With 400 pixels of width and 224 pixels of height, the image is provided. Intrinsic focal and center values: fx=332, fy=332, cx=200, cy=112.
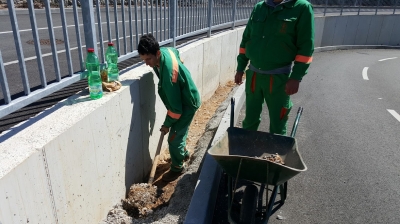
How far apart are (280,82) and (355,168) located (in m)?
1.90

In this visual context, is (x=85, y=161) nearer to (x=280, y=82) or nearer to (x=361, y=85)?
(x=280, y=82)

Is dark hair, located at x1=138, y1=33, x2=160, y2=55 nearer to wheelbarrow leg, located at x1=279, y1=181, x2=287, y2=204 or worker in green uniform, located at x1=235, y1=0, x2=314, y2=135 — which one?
worker in green uniform, located at x1=235, y1=0, x2=314, y2=135

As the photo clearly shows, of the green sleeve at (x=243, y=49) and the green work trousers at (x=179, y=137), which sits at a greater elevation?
the green sleeve at (x=243, y=49)

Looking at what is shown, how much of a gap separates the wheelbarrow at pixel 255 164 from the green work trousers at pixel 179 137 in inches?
48.9

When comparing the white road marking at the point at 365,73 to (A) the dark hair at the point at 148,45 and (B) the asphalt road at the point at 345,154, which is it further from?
(A) the dark hair at the point at 148,45

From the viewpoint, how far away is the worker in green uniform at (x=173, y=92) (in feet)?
12.8

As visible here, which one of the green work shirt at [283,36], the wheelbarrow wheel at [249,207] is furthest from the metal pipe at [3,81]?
the green work shirt at [283,36]

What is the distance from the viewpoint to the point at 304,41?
3.51 metres

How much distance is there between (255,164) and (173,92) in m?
1.74

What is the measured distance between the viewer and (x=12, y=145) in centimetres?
240

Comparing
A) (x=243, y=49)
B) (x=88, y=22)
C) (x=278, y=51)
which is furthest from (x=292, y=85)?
(x=88, y=22)

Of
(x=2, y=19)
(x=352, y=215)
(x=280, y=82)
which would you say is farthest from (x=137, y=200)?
(x=2, y=19)

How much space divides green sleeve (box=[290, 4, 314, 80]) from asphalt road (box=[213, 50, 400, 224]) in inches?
58.7

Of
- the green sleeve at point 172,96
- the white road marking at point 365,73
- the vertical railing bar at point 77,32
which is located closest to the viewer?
the vertical railing bar at point 77,32
